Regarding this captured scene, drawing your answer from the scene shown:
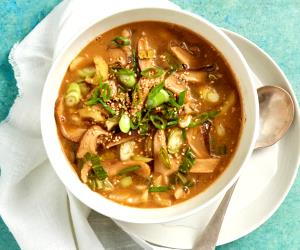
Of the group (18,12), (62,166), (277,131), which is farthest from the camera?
(18,12)

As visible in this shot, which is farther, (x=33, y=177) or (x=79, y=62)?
(x=33, y=177)

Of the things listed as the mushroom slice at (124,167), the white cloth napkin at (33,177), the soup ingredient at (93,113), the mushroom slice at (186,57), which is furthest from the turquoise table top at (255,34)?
the mushroom slice at (124,167)

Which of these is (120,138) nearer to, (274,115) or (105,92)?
(105,92)

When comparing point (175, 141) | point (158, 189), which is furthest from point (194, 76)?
point (158, 189)

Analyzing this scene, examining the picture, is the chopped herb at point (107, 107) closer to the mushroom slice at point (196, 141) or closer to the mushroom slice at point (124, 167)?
the mushroom slice at point (124, 167)

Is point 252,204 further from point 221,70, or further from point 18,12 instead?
point 18,12

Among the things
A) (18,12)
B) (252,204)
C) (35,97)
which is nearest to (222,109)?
(252,204)
